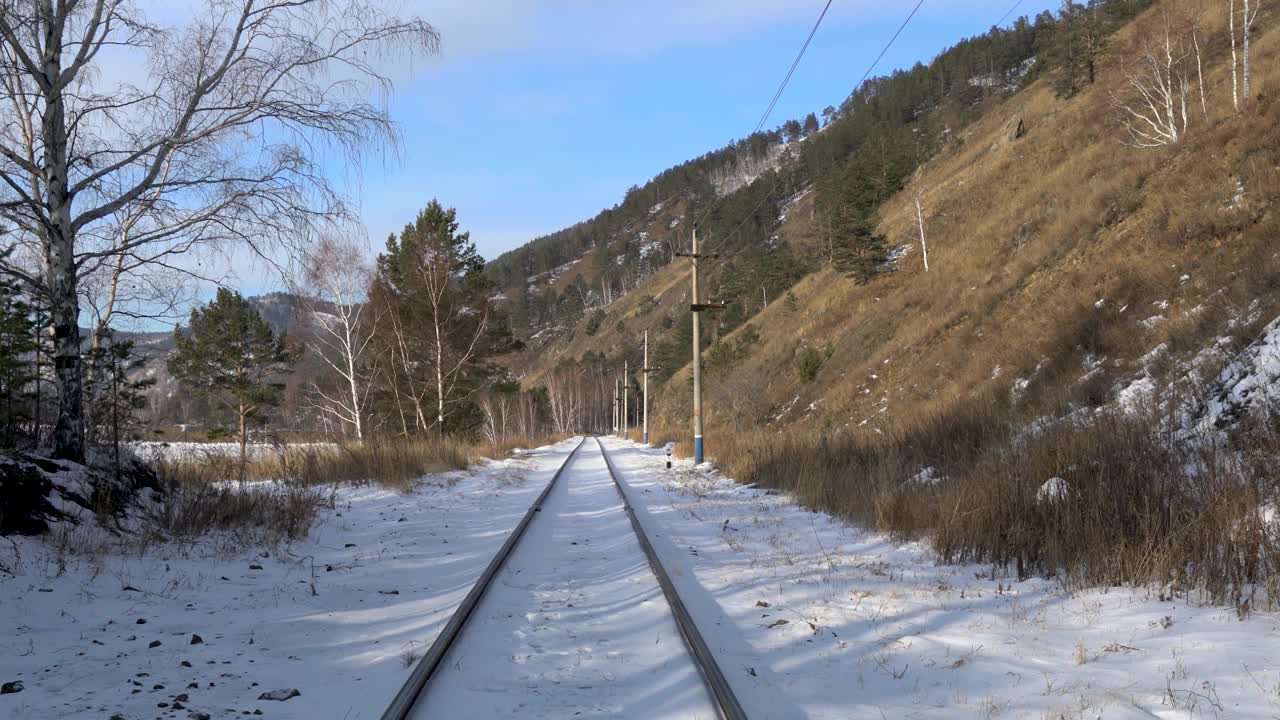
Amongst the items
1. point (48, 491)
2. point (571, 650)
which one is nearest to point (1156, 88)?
point (571, 650)

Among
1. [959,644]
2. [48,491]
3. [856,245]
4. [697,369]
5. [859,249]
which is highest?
[856,245]

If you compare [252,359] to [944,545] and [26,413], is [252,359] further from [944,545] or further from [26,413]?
[944,545]

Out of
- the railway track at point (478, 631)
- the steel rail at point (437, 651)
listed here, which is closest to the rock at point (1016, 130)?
the railway track at point (478, 631)

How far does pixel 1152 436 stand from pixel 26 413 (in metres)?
11.6

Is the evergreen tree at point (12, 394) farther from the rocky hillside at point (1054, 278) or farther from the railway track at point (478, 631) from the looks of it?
the rocky hillside at point (1054, 278)

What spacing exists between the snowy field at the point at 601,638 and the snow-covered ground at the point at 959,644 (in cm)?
2

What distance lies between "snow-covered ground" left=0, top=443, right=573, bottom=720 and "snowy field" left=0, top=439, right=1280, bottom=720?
18 mm

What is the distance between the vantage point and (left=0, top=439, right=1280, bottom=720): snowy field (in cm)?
340

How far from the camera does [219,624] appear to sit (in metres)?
4.60

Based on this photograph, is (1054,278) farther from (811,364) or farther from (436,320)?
(436,320)

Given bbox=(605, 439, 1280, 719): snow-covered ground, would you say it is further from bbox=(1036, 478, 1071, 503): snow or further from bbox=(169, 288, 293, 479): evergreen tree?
bbox=(169, 288, 293, 479): evergreen tree

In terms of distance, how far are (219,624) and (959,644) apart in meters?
4.82

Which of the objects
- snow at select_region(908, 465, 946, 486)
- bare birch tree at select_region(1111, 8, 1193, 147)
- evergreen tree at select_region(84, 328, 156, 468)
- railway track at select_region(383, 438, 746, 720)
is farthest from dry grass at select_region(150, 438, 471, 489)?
bare birch tree at select_region(1111, 8, 1193, 147)

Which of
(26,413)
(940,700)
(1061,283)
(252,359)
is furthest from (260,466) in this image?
(252,359)
